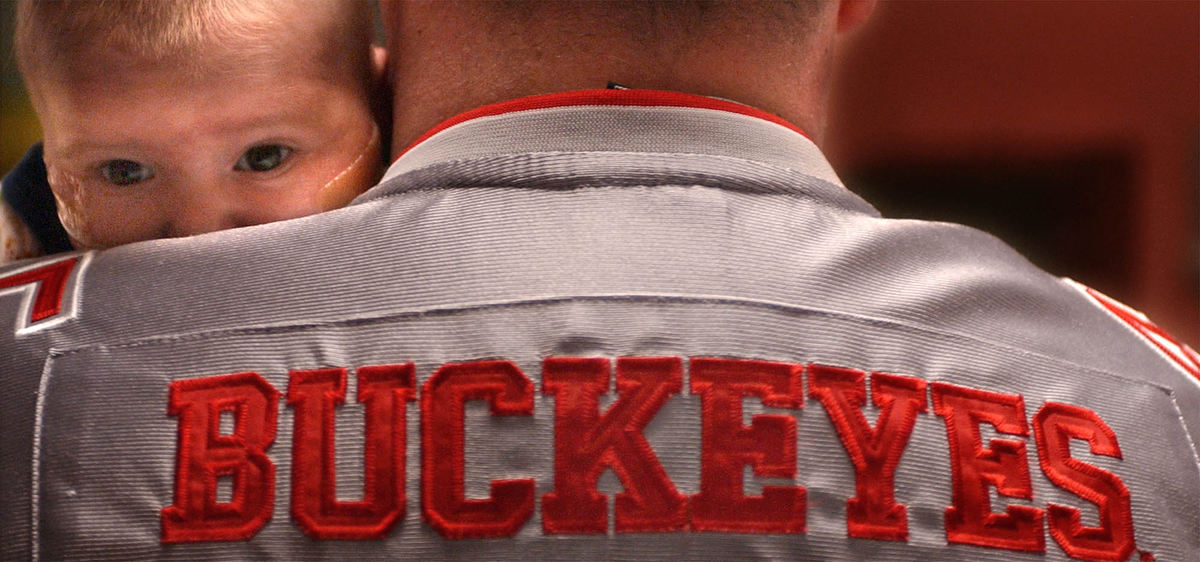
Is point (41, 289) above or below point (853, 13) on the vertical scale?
below

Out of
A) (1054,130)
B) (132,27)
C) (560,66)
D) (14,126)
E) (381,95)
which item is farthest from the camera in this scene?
(1054,130)

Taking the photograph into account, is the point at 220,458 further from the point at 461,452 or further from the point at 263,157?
the point at 263,157

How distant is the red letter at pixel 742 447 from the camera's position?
1.60 feet

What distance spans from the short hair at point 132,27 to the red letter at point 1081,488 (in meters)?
0.55

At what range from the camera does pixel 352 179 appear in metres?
0.78

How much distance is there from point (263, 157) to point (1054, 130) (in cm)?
156

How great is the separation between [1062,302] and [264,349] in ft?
1.40

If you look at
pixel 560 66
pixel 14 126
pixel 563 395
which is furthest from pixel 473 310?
pixel 14 126

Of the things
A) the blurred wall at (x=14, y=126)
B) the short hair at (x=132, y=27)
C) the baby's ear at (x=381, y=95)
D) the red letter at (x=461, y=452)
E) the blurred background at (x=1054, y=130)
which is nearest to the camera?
the red letter at (x=461, y=452)

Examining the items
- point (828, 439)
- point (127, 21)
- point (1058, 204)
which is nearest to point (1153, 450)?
point (828, 439)

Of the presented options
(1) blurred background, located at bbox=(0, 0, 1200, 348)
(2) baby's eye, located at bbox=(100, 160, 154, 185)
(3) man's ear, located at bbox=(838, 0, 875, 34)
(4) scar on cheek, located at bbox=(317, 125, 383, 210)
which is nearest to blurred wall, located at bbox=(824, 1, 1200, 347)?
(1) blurred background, located at bbox=(0, 0, 1200, 348)

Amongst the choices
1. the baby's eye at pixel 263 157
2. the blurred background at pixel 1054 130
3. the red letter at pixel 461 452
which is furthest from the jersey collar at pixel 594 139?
the blurred background at pixel 1054 130

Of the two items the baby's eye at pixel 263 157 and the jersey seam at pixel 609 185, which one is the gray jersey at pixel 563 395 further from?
the baby's eye at pixel 263 157

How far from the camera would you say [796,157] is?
59 centimetres
